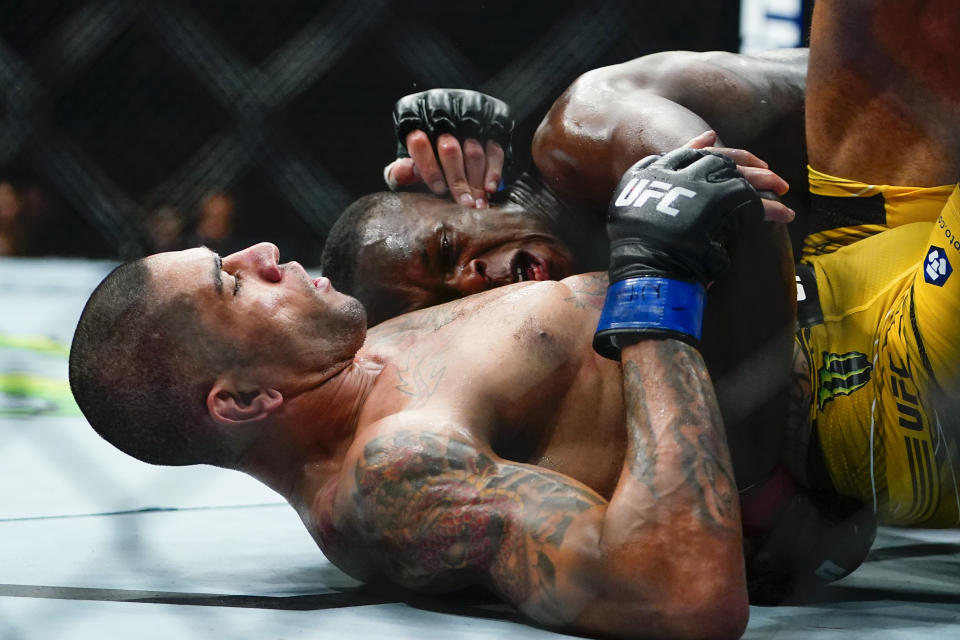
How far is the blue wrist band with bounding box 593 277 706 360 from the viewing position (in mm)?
1503

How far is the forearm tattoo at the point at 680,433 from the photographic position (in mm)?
1400

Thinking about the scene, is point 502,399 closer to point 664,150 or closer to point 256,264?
point 256,264

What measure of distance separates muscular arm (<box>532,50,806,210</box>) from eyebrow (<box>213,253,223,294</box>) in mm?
730

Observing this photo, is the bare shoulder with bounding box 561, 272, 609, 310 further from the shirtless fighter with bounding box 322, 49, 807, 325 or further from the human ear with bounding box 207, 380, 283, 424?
the human ear with bounding box 207, 380, 283, 424

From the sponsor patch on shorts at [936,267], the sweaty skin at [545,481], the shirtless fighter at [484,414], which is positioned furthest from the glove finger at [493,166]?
the sponsor patch on shorts at [936,267]

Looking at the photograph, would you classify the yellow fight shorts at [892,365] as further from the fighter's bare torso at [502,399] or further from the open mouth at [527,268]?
the open mouth at [527,268]

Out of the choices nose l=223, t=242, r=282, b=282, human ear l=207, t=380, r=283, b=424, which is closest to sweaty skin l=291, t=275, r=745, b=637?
human ear l=207, t=380, r=283, b=424

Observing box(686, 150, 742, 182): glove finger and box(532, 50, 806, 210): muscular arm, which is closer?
box(686, 150, 742, 182): glove finger

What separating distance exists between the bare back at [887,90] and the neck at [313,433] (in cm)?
89

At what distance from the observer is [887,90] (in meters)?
1.83

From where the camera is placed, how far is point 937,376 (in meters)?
1.64

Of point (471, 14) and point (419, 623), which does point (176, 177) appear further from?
point (419, 623)

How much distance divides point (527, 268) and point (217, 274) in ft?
2.45

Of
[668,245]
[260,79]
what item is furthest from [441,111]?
[260,79]
